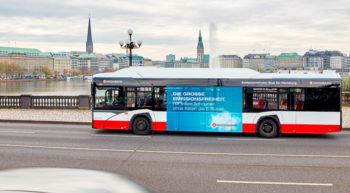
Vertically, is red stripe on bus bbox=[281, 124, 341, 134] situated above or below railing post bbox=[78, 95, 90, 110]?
below

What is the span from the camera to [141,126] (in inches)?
565

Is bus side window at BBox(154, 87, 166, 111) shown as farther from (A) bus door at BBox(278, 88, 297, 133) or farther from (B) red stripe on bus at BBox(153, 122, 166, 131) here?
(A) bus door at BBox(278, 88, 297, 133)

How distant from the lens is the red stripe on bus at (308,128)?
13555 mm

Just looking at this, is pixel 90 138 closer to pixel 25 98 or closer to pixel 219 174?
pixel 219 174

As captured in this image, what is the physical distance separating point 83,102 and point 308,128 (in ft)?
48.6

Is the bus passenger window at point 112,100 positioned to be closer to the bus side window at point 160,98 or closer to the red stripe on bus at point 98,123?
the red stripe on bus at point 98,123

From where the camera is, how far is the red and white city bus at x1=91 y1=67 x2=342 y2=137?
13.6 metres

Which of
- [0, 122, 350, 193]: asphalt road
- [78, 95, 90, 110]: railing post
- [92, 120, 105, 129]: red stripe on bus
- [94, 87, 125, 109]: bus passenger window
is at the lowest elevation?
[0, 122, 350, 193]: asphalt road

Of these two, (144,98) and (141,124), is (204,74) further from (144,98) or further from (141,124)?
(141,124)

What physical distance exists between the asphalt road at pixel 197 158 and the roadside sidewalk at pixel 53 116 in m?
3.25

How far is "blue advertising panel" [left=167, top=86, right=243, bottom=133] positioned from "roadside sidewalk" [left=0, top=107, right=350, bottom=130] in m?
5.77

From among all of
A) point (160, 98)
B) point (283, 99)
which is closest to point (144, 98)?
point (160, 98)

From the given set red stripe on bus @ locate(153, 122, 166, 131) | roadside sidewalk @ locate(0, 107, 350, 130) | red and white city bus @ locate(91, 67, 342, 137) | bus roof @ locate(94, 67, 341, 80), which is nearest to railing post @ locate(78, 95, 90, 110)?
roadside sidewalk @ locate(0, 107, 350, 130)

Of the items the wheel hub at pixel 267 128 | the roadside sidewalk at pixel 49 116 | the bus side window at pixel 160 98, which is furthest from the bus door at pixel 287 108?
the roadside sidewalk at pixel 49 116
